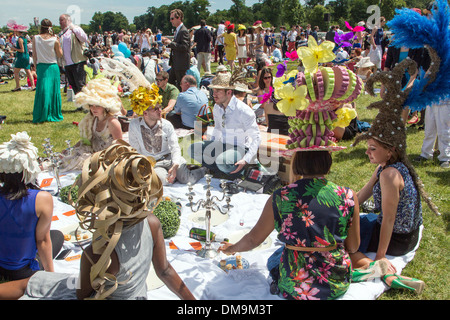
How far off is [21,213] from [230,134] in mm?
3234

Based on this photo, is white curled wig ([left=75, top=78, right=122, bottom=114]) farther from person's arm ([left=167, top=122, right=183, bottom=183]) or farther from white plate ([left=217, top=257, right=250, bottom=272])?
white plate ([left=217, top=257, right=250, bottom=272])

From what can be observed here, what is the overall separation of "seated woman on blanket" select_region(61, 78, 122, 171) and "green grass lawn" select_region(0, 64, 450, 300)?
188 cm

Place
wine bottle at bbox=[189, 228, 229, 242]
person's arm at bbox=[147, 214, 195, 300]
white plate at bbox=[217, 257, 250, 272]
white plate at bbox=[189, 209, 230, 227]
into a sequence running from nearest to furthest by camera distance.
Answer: person's arm at bbox=[147, 214, 195, 300]
white plate at bbox=[217, 257, 250, 272]
wine bottle at bbox=[189, 228, 229, 242]
white plate at bbox=[189, 209, 230, 227]

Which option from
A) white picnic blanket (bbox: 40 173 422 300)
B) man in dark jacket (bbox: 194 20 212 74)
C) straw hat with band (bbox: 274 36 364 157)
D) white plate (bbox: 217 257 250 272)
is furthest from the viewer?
man in dark jacket (bbox: 194 20 212 74)

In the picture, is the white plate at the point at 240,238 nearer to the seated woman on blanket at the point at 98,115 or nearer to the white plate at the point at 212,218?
the white plate at the point at 212,218

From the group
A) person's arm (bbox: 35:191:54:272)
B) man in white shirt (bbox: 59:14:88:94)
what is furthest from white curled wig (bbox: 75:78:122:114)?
man in white shirt (bbox: 59:14:88:94)

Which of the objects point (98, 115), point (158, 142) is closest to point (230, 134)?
point (158, 142)

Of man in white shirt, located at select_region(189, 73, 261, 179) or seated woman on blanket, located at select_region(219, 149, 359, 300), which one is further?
man in white shirt, located at select_region(189, 73, 261, 179)

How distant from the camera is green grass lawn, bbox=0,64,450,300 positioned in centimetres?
327

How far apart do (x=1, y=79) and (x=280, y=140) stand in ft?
47.5

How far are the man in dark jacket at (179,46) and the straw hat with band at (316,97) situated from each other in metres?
7.18

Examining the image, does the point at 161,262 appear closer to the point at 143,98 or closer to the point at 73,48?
the point at 143,98
